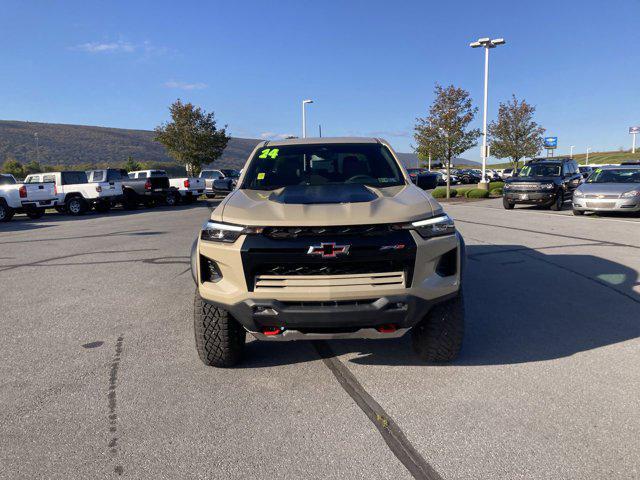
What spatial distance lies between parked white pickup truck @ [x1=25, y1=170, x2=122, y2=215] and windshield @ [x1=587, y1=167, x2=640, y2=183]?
1901cm

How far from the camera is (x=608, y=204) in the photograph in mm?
13867

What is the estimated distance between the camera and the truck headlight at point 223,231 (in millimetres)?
3314

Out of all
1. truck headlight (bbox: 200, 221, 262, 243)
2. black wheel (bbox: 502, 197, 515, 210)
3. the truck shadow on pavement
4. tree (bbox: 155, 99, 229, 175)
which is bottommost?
the truck shadow on pavement

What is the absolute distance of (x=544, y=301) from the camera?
561 cm

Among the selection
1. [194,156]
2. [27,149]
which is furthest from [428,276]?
[27,149]

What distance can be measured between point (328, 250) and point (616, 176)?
14.9m

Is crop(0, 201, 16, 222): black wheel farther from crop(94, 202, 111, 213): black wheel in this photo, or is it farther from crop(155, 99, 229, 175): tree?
crop(155, 99, 229, 175): tree

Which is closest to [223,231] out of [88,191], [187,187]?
[88,191]

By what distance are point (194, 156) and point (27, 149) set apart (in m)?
70.1

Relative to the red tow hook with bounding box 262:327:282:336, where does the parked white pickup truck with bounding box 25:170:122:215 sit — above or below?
above

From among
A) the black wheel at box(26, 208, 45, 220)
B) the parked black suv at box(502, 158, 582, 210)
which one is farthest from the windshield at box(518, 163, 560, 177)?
the black wheel at box(26, 208, 45, 220)

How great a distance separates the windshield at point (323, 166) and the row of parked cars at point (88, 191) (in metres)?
10.3

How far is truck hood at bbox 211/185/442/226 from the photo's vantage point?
3.26 meters

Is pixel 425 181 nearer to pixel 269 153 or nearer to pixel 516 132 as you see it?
pixel 269 153
